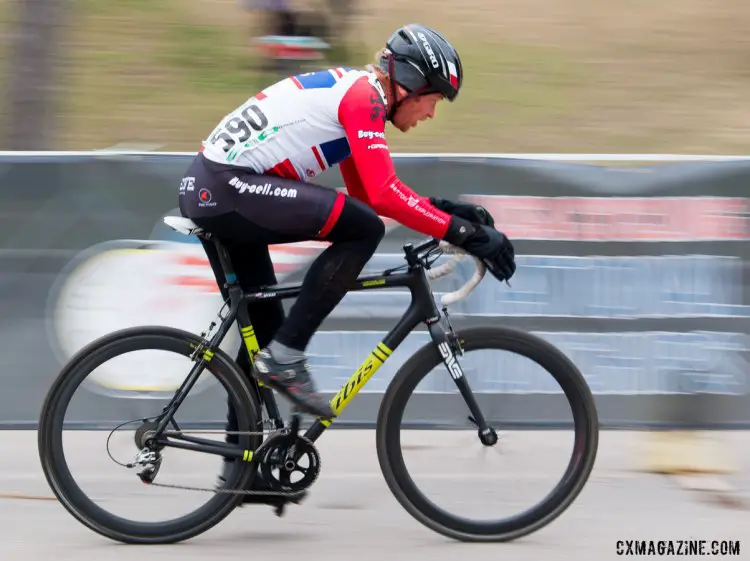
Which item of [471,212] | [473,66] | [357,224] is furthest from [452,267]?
[473,66]

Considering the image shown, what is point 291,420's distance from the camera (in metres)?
4.27

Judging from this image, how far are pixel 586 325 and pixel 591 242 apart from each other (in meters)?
0.43

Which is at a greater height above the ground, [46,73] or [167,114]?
[46,73]

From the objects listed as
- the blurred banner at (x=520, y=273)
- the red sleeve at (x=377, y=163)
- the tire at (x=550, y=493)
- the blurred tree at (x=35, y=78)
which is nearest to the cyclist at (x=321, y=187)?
the red sleeve at (x=377, y=163)

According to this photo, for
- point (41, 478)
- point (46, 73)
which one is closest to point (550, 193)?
point (41, 478)

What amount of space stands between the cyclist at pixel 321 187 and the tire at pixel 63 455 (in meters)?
0.17

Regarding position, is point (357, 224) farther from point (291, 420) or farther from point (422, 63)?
point (291, 420)

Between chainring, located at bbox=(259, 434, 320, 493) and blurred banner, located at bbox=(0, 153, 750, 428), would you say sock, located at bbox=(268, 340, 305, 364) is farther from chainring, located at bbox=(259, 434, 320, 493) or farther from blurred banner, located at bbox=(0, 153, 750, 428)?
blurred banner, located at bbox=(0, 153, 750, 428)

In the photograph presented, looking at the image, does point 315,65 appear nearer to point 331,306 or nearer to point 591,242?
point 591,242

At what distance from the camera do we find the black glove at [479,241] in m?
3.96

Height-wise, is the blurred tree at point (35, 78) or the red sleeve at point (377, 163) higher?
the red sleeve at point (377, 163)

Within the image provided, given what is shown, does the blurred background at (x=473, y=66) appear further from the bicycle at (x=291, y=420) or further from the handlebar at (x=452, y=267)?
the handlebar at (x=452, y=267)

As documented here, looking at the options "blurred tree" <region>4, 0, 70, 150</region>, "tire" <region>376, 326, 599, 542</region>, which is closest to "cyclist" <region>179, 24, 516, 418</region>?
"tire" <region>376, 326, 599, 542</region>

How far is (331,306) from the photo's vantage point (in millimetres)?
4176
